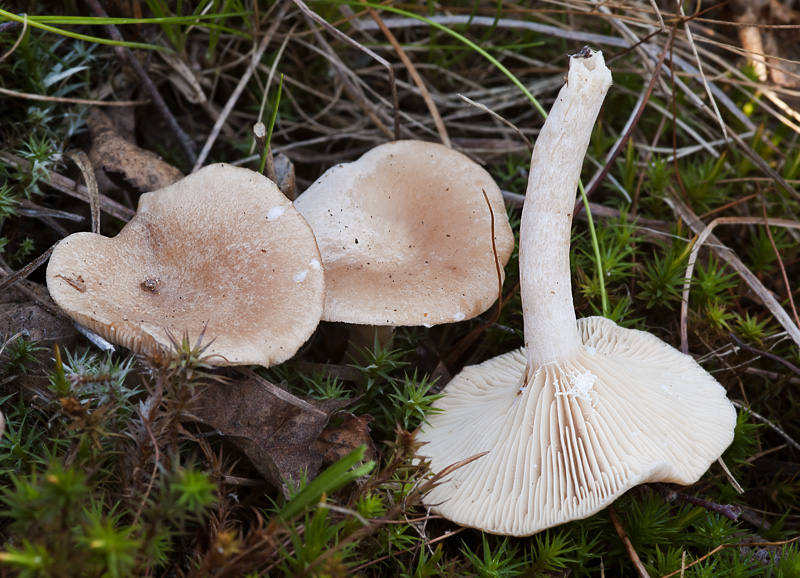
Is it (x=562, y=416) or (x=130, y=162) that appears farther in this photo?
(x=130, y=162)

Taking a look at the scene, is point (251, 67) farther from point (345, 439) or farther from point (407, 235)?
point (345, 439)

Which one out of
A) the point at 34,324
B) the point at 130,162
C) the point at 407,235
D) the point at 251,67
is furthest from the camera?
the point at 251,67

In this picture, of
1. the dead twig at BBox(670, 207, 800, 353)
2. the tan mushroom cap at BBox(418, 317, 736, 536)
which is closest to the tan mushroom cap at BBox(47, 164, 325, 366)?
the tan mushroom cap at BBox(418, 317, 736, 536)

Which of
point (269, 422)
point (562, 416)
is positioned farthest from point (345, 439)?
point (562, 416)

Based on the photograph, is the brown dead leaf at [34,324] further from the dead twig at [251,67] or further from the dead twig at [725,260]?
the dead twig at [725,260]

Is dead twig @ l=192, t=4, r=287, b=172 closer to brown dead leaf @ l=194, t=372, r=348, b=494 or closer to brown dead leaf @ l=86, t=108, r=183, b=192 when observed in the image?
brown dead leaf @ l=86, t=108, r=183, b=192

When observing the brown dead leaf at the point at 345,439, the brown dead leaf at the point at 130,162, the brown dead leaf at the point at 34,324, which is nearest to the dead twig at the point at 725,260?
the brown dead leaf at the point at 345,439
